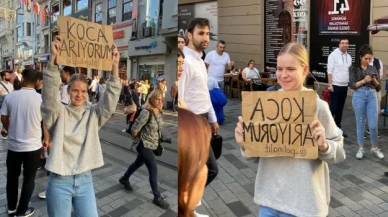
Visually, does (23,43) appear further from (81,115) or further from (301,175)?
(301,175)

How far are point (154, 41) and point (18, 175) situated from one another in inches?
24.5

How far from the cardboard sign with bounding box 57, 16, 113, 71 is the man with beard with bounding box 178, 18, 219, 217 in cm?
25

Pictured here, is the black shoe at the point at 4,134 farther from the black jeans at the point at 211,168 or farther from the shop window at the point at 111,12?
the black jeans at the point at 211,168

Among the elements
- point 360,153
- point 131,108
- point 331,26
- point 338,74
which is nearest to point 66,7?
point 131,108

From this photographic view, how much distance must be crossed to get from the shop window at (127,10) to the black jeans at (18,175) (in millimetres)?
529

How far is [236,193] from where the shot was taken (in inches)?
50.8

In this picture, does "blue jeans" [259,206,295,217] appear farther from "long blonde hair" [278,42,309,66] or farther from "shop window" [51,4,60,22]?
"shop window" [51,4,60,22]

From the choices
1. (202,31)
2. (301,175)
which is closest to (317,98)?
(301,175)

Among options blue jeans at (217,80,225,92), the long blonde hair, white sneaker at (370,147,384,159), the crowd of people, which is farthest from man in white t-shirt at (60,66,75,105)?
white sneaker at (370,147,384,159)

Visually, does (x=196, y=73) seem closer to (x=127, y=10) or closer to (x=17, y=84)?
(x=127, y=10)

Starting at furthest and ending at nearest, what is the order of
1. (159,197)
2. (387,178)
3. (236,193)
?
(387,178), (236,193), (159,197)

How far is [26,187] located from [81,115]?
12.1 inches

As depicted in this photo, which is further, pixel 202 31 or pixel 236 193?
pixel 236 193

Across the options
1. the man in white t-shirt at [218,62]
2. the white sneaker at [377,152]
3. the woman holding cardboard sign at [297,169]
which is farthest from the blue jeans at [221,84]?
the white sneaker at [377,152]
